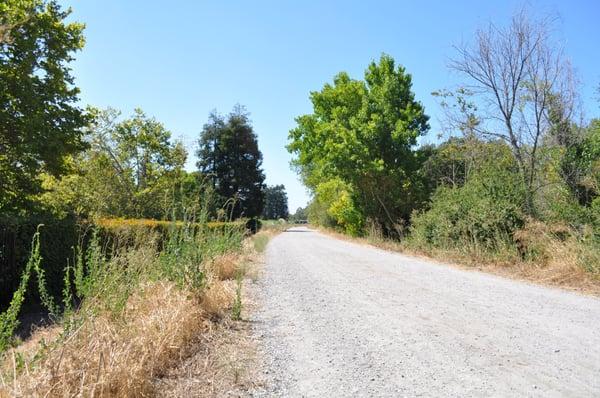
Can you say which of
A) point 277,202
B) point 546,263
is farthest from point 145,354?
point 277,202

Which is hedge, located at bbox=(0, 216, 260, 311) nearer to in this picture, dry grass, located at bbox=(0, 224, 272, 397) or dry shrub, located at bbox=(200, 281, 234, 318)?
dry shrub, located at bbox=(200, 281, 234, 318)

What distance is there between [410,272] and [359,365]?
21.8 ft

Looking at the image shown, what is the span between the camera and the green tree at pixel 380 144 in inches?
808

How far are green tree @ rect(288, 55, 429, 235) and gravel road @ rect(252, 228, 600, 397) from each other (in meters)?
12.5

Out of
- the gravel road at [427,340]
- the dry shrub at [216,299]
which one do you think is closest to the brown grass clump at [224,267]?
the gravel road at [427,340]

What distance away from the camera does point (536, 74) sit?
12266 mm

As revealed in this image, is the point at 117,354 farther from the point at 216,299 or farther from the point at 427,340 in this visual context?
the point at 427,340

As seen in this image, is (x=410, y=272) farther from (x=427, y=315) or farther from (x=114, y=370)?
(x=114, y=370)

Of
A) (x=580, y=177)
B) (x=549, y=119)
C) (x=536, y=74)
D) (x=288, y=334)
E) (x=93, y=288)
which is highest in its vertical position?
(x=536, y=74)

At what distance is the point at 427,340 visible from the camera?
4336 mm

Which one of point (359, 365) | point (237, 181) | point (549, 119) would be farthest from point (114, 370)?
point (237, 181)

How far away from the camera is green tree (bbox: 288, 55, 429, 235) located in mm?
20516

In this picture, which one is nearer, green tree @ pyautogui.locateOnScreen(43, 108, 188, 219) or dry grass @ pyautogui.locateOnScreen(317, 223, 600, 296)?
dry grass @ pyautogui.locateOnScreen(317, 223, 600, 296)

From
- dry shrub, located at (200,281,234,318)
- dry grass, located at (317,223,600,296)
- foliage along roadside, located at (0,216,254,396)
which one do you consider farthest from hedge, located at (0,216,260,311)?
dry grass, located at (317,223,600,296)
